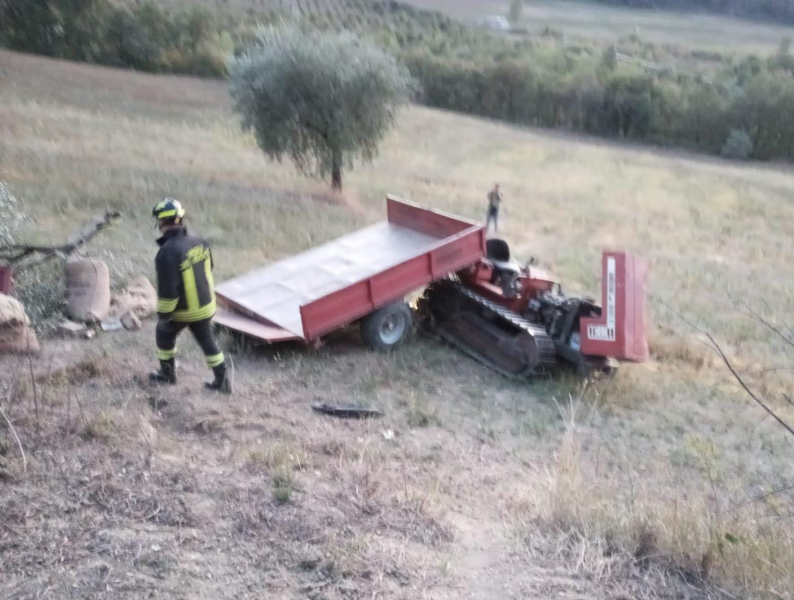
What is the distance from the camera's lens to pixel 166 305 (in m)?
6.11

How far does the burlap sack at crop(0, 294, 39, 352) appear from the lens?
22.4ft

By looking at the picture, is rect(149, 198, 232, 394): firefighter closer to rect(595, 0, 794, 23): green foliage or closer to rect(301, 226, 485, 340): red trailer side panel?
rect(301, 226, 485, 340): red trailer side panel

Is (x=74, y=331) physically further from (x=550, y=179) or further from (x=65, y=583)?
(x=550, y=179)

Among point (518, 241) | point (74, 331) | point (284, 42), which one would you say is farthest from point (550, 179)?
point (74, 331)

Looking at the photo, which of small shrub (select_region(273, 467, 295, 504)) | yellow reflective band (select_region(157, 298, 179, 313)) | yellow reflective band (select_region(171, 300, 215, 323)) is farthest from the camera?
yellow reflective band (select_region(171, 300, 215, 323))

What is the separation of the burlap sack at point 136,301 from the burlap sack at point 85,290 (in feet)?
0.52

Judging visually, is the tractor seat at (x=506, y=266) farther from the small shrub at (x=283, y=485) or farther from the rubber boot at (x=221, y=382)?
the small shrub at (x=283, y=485)

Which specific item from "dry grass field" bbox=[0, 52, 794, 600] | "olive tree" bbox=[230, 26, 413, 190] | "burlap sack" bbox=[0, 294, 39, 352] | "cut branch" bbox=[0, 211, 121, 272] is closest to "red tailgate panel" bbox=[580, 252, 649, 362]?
"dry grass field" bbox=[0, 52, 794, 600]

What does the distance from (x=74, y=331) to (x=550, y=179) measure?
18.5 meters

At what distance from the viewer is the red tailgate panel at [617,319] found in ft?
26.7

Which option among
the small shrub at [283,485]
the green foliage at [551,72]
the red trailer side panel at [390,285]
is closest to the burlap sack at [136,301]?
the red trailer side panel at [390,285]

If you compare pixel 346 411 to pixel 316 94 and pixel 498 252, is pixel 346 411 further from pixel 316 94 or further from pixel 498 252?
pixel 316 94

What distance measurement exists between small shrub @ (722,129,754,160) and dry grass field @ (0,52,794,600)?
68.0 feet

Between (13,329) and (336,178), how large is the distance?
12.6 metres
